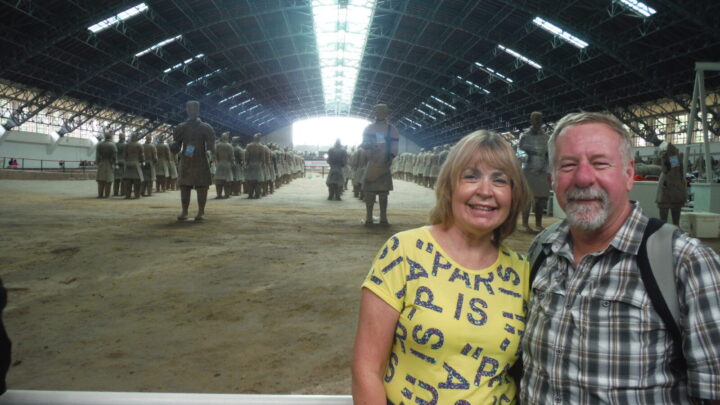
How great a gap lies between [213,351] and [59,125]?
1478 inches

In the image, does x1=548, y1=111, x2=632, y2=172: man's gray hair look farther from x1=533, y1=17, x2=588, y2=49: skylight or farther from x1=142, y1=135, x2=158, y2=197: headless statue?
x1=533, y1=17, x2=588, y2=49: skylight

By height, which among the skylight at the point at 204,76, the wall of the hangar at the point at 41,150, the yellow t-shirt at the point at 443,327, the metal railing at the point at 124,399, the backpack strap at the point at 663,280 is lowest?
the metal railing at the point at 124,399

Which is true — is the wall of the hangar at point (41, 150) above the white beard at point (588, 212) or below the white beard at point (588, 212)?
above

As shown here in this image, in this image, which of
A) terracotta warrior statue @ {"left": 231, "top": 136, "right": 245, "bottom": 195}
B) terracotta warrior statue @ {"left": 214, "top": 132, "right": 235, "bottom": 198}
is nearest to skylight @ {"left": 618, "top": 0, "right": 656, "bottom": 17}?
terracotta warrior statue @ {"left": 231, "top": 136, "right": 245, "bottom": 195}

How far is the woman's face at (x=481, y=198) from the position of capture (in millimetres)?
1528

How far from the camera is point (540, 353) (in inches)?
53.8

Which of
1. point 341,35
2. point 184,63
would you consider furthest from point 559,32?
point 184,63

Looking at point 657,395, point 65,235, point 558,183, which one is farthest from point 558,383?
point 65,235

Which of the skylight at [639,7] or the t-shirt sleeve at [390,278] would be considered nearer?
the t-shirt sleeve at [390,278]

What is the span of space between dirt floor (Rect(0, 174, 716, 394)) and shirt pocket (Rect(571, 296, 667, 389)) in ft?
4.30

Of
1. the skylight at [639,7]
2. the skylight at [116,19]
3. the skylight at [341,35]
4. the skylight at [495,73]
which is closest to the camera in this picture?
the skylight at [639,7]

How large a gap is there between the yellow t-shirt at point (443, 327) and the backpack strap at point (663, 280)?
1.25ft

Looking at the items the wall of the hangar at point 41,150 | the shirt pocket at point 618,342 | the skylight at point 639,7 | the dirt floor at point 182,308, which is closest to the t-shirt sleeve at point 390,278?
the shirt pocket at point 618,342

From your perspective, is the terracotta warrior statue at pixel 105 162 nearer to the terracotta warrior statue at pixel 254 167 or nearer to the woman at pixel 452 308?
the terracotta warrior statue at pixel 254 167
